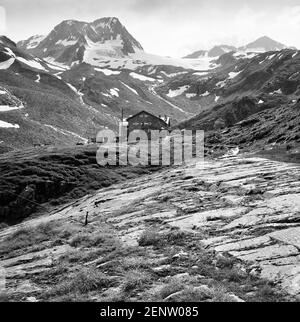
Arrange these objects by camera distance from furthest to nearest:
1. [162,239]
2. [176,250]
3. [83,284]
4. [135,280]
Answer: [162,239] < [176,250] < [83,284] < [135,280]

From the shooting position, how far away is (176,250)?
21.1 m

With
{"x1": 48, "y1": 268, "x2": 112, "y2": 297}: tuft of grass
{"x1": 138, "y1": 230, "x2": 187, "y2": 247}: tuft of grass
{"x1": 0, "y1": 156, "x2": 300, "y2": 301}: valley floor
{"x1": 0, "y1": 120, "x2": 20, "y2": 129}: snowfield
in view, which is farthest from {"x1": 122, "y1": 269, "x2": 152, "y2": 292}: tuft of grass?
{"x1": 0, "y1": 120, "x2": 20, "y2": 129}: snowfield

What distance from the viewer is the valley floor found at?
1667cm

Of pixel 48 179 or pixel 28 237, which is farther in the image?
pixel 48 179

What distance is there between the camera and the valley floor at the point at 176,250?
54.7 feet

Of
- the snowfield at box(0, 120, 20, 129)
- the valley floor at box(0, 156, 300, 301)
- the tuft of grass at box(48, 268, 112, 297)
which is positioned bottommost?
the tuft of grass at box(48, 268, 112, 297)

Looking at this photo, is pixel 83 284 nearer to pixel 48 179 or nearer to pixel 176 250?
pixel 176 250

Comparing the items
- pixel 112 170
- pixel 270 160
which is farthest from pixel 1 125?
pixel 270 160

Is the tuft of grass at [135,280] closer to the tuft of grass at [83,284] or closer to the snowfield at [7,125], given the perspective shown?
the tuft of grass at [83,284]

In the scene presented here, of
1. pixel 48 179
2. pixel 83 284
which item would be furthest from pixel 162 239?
pixel 48 179

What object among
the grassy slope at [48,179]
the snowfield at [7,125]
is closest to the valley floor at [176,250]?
the grassy slope at [48,179]

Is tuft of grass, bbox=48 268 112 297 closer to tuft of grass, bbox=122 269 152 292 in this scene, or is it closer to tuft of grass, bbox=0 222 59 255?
tuft of grass, bbox=122 269 152 292
